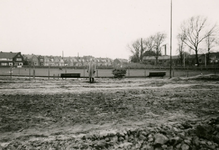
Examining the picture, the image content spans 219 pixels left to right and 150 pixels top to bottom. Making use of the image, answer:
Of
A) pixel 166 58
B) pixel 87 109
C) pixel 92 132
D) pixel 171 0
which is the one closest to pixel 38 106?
pixel 87 109

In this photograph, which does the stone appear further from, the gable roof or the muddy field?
the gable roof

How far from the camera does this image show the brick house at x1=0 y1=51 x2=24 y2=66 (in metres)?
85.1

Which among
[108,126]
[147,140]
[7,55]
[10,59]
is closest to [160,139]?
[147,140]

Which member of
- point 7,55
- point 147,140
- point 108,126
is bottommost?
point 147,140

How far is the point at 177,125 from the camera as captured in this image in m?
4.82

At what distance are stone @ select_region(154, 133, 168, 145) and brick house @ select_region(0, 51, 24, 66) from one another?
92641mm

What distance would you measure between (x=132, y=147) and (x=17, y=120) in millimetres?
3536

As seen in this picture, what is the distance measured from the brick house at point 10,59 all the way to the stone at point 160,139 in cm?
9264

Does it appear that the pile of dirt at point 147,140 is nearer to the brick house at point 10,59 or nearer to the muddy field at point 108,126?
the muddy field at point 108,126

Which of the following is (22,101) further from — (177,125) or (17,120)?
(177,125)

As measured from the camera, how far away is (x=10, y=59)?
8675 centimetres

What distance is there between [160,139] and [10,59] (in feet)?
319

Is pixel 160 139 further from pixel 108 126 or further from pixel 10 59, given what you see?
pixel 10 59

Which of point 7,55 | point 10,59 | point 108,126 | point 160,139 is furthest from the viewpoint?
point 7,55
